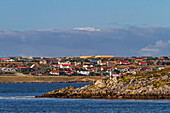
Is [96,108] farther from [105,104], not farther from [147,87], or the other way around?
[147,87]

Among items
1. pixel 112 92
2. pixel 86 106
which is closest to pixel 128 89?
pixel 112 92

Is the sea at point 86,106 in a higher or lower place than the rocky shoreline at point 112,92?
lower

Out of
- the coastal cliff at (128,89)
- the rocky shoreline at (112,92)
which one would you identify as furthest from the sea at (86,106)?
the coastal cliff at (128,89)

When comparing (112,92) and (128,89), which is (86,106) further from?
(128,89)

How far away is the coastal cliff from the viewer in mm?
86875

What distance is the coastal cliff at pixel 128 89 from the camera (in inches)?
3420

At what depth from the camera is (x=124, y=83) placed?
9275cm

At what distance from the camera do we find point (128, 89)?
90.2m

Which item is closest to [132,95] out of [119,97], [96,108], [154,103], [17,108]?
[119,97]

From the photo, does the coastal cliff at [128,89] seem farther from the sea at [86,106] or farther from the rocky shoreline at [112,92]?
the sea at [86,106]

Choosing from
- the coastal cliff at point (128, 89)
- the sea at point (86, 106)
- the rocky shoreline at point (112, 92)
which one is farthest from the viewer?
the coastal cliff at point (128, 89)

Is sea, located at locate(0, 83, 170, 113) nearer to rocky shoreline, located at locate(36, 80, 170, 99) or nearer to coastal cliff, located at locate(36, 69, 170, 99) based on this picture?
rocky shoreline, located at locate(36, 80, 170, 99)

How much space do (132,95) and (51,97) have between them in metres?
15.1

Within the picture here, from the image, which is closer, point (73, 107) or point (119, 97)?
point (73, 107)
